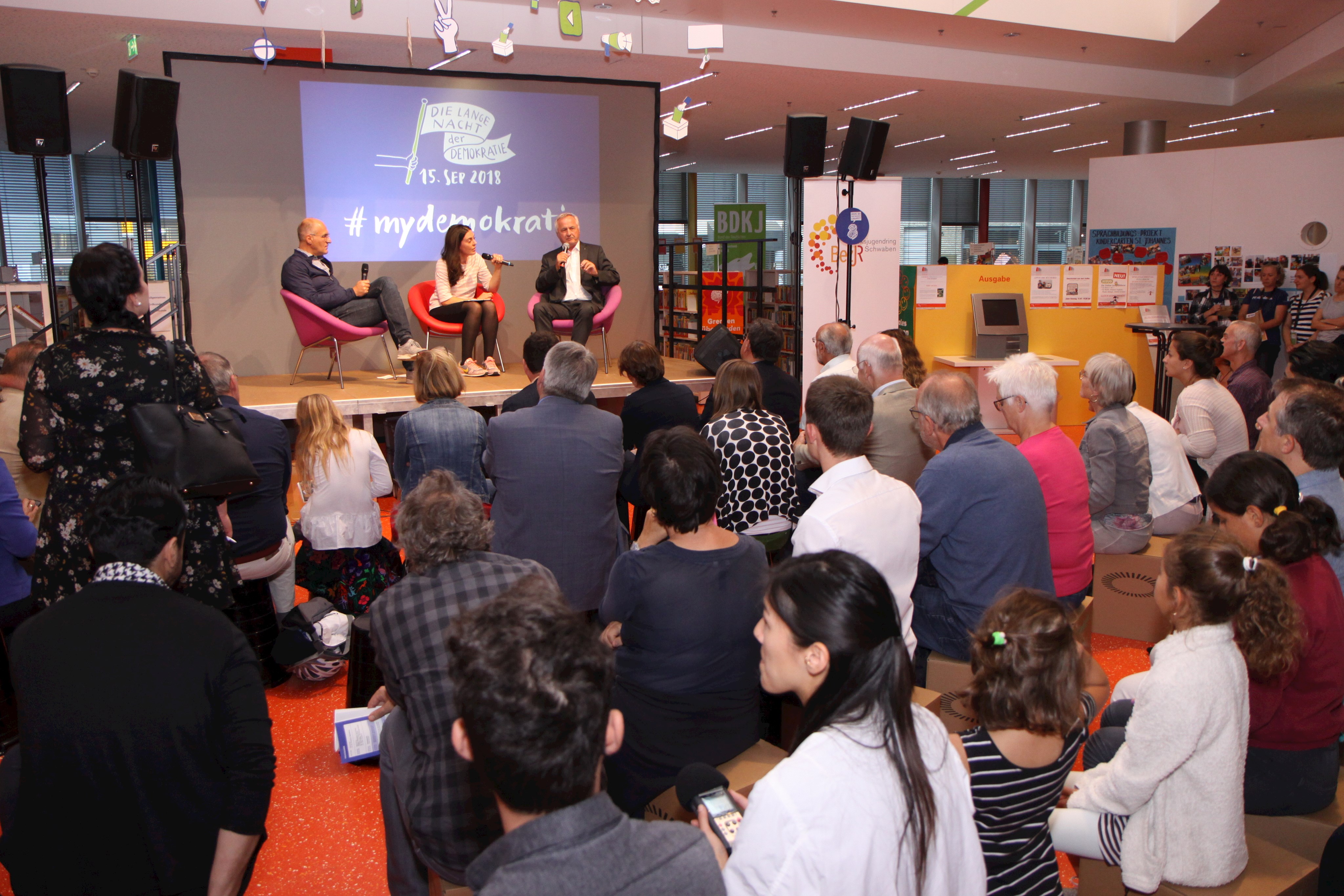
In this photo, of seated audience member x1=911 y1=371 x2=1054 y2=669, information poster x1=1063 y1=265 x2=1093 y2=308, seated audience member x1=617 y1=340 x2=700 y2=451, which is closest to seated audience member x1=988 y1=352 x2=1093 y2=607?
seated audience member x1=911 y1=371 x2=1054 y2=669

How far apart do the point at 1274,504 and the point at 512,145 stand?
7361 mm

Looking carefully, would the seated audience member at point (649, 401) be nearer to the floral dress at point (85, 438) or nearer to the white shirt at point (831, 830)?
the floral dress at point (85, 438)

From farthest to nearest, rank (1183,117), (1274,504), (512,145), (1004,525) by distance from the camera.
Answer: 1. (1183,117)
2. (512,145)
3. (1004,525)
4. (1274,504)

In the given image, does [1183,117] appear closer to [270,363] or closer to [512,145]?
[512,145]

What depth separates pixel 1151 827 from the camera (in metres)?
1.89

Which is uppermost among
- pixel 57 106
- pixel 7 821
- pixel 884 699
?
pixel 57 106

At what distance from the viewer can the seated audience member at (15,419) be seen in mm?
3719

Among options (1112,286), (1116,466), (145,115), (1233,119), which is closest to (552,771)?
(1116,466)

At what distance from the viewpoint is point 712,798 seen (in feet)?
4.89

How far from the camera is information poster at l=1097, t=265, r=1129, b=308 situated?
9219mm

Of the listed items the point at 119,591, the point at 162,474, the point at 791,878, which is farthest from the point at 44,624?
the point at 791,878

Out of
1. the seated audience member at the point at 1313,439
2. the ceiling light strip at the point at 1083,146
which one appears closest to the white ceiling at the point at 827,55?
the ceiling light strip at the point at 1083,146

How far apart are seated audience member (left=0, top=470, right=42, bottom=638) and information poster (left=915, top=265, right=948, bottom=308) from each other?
7560 mm

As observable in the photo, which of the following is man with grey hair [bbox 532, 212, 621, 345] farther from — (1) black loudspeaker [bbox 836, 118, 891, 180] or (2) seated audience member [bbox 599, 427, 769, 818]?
(2) seated audience member [bbox 599, 427, 769, 818]
